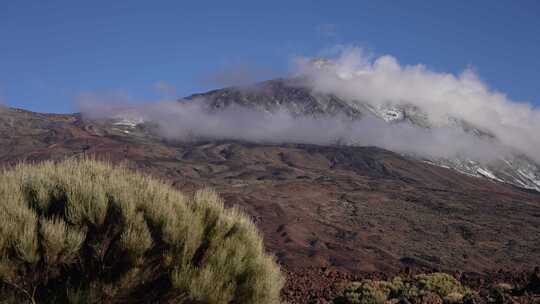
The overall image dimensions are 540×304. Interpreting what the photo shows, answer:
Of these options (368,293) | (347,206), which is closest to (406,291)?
(368,293)

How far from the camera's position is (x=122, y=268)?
20.6ft

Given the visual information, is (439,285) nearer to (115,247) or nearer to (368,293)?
(368,293)

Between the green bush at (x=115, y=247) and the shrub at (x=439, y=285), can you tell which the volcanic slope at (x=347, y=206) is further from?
the shrub at (x=439, y=285)

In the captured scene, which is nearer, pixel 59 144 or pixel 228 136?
pixel 59 144

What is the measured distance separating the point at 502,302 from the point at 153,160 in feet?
327

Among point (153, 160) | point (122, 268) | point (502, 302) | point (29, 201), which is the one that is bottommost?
point (153, 160)

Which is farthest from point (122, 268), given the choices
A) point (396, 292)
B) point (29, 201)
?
point (396, 292)

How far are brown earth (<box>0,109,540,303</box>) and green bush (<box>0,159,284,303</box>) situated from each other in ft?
7.44

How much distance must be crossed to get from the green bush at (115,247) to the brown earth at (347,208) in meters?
2.27

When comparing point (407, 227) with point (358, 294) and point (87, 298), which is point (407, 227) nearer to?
point (358, 294)

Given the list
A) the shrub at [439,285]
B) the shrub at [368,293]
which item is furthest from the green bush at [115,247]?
the shrub at [439,285]

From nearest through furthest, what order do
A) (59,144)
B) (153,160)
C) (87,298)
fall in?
(87,298), (153,160), (59,144)

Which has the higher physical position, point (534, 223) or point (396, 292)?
point (396, 292)

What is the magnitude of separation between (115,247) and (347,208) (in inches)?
2270
